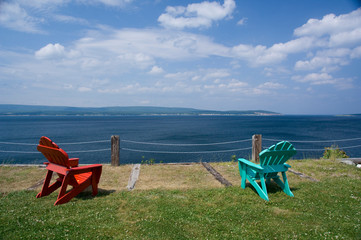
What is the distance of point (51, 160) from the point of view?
505cm

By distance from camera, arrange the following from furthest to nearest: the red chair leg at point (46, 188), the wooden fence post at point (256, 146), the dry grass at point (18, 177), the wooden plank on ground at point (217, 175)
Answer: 1. the wooden fence post at point (256, 146)
2. the wooden plank on ground at point (217, 175)
3. the dry grass at point (18, 177)
4. the red chair leg at point (46, 188)

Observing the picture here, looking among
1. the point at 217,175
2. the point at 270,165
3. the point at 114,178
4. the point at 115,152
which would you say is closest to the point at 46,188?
the point at 114,178

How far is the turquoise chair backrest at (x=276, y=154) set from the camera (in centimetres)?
502

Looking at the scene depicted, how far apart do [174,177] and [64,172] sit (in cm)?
308

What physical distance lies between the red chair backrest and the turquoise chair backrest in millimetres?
4107

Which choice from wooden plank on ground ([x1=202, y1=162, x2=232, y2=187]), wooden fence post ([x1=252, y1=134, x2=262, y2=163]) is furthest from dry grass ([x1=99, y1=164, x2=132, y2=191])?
wooden fence post ([x1=252, y1=134, x2=262, y2=163])

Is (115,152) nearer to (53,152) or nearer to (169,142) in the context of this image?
(53,152)

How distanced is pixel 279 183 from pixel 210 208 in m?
2.11

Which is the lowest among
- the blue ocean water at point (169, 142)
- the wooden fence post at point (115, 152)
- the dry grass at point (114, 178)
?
the blue ocean water at point (169, 142)

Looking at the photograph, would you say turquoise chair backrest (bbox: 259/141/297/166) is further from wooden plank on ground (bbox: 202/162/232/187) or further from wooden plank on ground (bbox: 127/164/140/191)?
wooden plank on ground (bbox: 127/164/140/191)

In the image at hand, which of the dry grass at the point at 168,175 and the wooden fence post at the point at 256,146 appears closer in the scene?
the dry grass at the point at 168,175

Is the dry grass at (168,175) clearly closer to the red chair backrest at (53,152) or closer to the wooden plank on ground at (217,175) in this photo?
the wooden plank on ground at (217,175)

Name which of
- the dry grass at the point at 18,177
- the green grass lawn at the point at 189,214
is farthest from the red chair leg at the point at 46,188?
the dry grass at the point at 18,177

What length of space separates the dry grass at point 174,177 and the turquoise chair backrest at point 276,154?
1.49 metres
